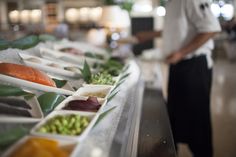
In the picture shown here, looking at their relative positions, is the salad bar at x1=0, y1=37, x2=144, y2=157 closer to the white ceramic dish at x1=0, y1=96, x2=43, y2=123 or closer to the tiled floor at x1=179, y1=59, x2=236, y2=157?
the white ceramic dish at x1=0, y1=96, x2=43, y2=123

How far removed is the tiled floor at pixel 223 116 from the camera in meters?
2.85

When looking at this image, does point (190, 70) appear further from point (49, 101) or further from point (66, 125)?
point (66, 125)

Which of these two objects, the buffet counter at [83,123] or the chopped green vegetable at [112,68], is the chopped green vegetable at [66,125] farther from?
the chopped green vegetable at [112,68]

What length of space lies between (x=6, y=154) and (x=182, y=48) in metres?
1.69

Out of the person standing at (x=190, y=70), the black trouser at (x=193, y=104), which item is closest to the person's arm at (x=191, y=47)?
the person standing at (x=190, y=70)

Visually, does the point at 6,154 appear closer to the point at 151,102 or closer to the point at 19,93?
the point at 19,93

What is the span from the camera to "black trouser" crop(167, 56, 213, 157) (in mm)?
2178

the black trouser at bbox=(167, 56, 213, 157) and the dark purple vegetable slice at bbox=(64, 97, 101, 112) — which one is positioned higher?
the dark purple vegetable slice at bbox=(64, 97, 101, 112)

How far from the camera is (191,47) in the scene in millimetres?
2057

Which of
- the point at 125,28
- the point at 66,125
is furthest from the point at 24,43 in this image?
the point at 125,28

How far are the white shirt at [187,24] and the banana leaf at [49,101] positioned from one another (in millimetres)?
1313

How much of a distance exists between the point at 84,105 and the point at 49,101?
130 mm

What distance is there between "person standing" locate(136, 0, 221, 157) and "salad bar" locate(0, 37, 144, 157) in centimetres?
78

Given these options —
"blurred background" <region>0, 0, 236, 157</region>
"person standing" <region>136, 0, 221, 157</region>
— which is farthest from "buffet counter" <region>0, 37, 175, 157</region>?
"blurred background" <region>0, 0, 236, 157</region>
